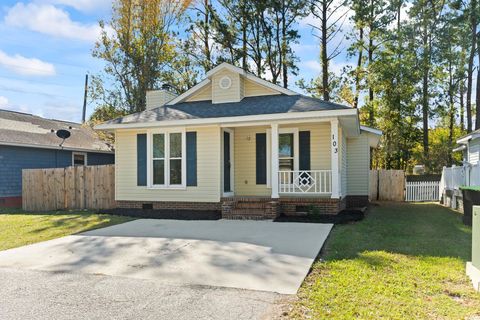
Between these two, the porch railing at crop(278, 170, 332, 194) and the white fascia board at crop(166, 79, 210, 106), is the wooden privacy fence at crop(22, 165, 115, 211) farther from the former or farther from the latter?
the porch railing at crop(278, 170, 332, 194)

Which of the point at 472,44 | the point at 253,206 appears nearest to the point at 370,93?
the point at 472,44

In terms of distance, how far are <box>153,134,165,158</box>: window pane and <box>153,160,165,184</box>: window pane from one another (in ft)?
0.74

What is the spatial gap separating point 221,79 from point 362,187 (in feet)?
22.4

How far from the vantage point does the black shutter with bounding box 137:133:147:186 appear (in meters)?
12.2

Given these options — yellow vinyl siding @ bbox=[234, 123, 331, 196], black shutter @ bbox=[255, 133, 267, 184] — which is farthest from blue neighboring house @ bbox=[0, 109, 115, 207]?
black shutter @ bbox=[255, 133, 267, 184]

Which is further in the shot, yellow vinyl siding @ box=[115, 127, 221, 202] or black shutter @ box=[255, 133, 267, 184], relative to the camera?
black shutter @ box=[255, 133, 267, 184]

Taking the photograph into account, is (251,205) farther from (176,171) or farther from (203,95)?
(203,95)

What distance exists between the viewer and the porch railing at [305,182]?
11.1 meters

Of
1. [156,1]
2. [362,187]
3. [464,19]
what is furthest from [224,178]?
[464,19]

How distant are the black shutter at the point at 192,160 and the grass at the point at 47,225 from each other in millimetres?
2176

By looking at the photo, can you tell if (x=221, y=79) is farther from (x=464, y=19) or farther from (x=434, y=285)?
(x=464, y=19)

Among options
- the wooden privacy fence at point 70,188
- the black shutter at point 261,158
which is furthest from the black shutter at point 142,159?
the black shutter at point 261,158

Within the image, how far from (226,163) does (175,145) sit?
1739 mm

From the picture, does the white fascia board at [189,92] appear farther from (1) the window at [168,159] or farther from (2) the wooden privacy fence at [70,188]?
(2) the wooden privacy fence at [70,188]
